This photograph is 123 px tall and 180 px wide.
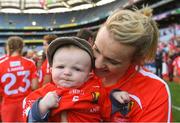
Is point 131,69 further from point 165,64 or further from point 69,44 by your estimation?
point 165,64

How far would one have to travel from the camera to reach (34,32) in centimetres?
6638

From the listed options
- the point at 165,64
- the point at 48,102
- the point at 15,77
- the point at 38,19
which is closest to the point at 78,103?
the point at 48,102

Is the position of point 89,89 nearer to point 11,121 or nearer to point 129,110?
point 129,110

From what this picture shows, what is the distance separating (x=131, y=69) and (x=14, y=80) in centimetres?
463

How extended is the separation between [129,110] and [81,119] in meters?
0.20

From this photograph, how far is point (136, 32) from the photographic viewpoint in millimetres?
1699

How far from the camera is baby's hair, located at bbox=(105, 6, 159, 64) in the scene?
5.49ft

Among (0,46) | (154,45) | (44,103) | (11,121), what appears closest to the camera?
(44,103)

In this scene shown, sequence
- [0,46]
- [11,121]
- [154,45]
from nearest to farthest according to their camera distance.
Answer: [154,45]
[11,121]
[0,46]

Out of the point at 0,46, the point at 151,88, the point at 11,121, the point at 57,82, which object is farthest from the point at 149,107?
the point at 0,46

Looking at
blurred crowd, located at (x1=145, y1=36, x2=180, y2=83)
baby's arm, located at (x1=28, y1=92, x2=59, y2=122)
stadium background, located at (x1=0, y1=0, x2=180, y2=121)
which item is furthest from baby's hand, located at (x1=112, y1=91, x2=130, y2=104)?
stadium background, located at (x1=0, y1=0, x2=180, y2=121)

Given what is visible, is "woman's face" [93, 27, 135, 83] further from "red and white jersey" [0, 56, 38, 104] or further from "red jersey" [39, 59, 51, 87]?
"red and white jersey" [0, 56, 38, 104]

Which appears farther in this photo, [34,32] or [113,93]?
[34,32]

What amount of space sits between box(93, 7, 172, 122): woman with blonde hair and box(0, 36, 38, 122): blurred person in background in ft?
14.8
